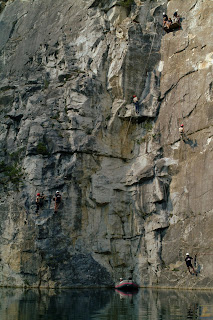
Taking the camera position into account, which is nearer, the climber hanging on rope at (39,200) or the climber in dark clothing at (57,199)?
the climber in dark clothing at (57,199)

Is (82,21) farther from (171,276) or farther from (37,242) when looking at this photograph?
(171,276)

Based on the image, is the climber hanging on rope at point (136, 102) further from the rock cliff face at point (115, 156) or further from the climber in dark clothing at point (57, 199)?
the climber in dark clothing at point (57, 199)

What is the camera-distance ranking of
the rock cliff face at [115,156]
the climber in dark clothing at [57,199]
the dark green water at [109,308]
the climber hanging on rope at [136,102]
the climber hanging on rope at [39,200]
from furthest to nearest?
the climber hanging on rope at [136,102] < the climber hanging on rope at [39,200] < the climber in dark clothing at [57,199] < the rock cliff face at [115,156] < the dark green water at [109,308]

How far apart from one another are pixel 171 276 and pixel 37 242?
723cm

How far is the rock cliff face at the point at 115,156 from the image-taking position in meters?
26.6

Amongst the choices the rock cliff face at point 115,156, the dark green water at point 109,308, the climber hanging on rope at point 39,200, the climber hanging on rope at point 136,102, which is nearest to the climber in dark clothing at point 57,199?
the rock cliff face at point 115,156

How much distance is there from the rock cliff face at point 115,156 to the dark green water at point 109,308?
5.55m

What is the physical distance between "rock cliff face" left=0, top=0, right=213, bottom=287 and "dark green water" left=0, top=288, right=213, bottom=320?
218 inches

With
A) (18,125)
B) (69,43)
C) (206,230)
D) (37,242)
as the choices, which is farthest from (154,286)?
(69,43)

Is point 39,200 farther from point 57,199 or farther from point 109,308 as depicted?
point 109,308

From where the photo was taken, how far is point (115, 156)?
29.5 metres

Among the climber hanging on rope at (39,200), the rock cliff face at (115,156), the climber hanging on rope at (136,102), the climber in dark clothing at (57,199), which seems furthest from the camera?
the climber hanging on rope at (136,102)

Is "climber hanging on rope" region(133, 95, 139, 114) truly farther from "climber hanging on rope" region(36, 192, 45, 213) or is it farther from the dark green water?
the dark green water

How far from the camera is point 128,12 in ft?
107
